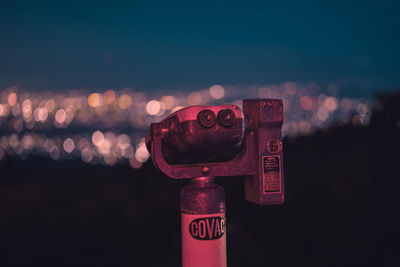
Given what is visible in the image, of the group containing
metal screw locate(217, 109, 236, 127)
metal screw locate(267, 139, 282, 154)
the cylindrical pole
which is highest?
metal screw locate(217, 109, 236, 127)

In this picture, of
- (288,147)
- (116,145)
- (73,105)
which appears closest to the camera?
(288,147)

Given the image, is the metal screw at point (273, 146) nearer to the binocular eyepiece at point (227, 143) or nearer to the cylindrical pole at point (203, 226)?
the binocular eyepiece at point (227, 143)

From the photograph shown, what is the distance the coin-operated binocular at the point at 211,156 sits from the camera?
93.7 inches

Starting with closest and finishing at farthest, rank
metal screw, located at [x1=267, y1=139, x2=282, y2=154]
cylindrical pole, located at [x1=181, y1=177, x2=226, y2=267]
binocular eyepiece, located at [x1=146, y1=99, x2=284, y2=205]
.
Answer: binocular eyepiece, located at [x1=146, y1=99, x2=284, y2=205], cylindrical pole, located at [x1=181, y1=177, x2=226, y2=267], metal screw, located at [x1=267, y1=139, x2=282, y2=154]

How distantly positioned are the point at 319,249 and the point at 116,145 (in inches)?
1318

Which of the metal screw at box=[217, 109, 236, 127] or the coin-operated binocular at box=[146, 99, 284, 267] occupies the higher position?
the metal screw at box=[217, 109, 236, 127]

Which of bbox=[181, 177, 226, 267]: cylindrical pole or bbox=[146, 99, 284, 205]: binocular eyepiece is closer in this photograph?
bbox=[146, 99, 284, 205]: binocular eyepiece

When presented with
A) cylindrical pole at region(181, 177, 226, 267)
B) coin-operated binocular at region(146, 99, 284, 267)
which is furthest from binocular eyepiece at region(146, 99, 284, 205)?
cylindrical pole at region(181, 177, 226, 267)

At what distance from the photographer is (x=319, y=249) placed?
476 centimetres

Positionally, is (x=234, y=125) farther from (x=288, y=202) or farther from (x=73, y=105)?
(x=73, y=105)

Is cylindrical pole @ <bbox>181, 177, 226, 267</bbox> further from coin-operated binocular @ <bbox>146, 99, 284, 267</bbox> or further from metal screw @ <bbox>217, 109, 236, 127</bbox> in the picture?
metal screw @ <bbox>217, 109, 236, 127</bbox>

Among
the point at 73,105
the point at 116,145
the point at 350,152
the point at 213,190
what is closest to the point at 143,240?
the point at 213,190

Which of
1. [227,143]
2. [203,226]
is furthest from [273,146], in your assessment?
[203,226]

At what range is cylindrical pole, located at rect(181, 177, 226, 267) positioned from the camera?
247 cm
